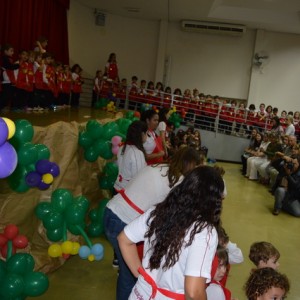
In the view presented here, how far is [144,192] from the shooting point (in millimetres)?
2160

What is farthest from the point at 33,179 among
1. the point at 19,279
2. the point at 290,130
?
the point at 290,130

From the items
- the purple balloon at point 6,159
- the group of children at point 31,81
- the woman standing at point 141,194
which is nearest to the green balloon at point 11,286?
the woman standing at point 141,194

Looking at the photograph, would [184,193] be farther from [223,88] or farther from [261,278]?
[223,88]

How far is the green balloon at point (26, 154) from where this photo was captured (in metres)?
2.65

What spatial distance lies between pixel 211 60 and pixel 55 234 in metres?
10.4

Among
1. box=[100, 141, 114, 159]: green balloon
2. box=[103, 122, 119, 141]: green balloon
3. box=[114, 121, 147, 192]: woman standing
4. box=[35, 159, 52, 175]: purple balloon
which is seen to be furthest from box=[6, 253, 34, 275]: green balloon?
box=[103, 122, 119, 141]: green balloon

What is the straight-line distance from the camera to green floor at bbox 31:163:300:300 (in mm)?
3100

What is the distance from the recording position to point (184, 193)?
4.61ft

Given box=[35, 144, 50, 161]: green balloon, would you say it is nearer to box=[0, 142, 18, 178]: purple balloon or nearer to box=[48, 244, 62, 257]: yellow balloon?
box=[48, 244, 62, 257]: yellow balloon

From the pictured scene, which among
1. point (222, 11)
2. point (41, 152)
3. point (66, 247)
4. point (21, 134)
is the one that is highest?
point (222, 11)

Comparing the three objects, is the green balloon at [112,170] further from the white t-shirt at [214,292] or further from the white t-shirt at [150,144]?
the white t-shirt at [214,292]

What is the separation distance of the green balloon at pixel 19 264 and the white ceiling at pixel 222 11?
8.60 meters

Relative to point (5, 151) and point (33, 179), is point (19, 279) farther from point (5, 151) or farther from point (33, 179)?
point (5, 151)

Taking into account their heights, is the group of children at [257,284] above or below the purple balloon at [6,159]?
below
